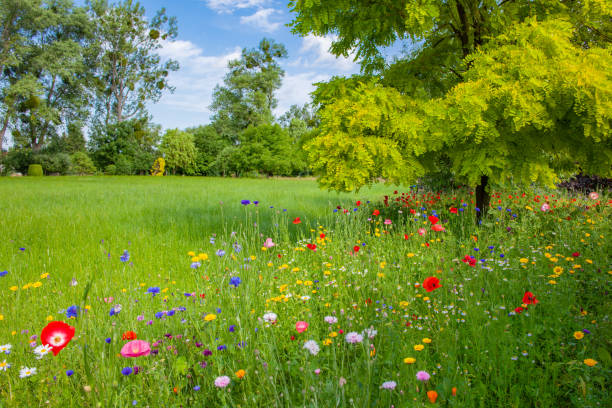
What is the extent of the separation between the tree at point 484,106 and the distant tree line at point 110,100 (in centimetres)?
2356

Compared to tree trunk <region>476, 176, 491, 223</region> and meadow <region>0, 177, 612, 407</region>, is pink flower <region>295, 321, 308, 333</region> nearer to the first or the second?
meadow <region>0, 177, 612, 407</region>

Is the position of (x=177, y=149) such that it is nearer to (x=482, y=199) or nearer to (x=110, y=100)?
(x=110, y=100)

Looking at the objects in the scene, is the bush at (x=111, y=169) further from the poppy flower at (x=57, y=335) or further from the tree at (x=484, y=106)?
the poppy flower at (x=57, y=335)

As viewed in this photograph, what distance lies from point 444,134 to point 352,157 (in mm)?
1192

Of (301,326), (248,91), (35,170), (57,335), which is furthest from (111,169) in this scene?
(301,326)

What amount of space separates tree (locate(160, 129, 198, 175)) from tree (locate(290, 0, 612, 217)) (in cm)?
3254

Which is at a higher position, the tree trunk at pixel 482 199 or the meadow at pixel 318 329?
the tree trunk at pixel 482 199

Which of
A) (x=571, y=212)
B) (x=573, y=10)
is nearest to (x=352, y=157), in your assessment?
(x=573, y=10)

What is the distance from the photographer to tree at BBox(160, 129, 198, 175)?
34.6 m

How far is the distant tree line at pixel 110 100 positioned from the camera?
30.3 metres

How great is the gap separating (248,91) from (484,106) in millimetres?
40858

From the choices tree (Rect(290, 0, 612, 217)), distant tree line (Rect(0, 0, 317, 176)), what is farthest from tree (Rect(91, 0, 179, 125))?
tree (Rect(290, 0, 612, 217))

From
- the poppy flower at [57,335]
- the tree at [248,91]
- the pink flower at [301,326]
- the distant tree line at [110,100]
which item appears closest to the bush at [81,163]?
the distant tree line at [110,100]

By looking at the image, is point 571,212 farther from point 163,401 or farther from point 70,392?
point 70,392
